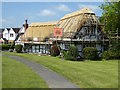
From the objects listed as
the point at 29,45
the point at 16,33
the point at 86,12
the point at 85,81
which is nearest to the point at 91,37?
the point at 86,12

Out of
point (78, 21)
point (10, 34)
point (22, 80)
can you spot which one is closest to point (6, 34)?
point (10, 34)

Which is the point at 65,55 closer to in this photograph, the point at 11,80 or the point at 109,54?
the point at 109,54

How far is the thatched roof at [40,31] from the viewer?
180ft

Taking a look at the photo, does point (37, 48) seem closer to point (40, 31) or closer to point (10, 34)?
point (40, 31)

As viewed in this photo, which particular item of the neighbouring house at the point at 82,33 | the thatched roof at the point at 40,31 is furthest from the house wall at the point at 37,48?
the thatched roof at the point at 40,31

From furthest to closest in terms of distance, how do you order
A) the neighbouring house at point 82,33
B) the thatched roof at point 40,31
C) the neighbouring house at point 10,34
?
the neighbouring house at point 10,34 < the thatched roof at point 40,31 < the neighbouring house at point 82,33

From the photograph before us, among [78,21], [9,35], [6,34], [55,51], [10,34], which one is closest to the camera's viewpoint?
[55,51]

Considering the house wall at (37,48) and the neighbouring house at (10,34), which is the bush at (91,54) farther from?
the neighbouring house at (10,34)

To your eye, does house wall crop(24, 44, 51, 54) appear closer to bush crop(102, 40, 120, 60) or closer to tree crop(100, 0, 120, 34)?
tree crop(100, 0, 120, 34)

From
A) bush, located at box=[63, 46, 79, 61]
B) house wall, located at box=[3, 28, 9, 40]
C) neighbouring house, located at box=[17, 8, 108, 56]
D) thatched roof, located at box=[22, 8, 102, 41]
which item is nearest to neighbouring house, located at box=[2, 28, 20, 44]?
house wall, located at box=[3, 28, 9, 40]

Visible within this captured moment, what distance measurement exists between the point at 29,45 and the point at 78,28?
14.7 meters

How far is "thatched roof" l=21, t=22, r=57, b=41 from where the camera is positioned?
5490cm

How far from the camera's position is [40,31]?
5738cm

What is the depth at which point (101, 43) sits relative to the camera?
4372 cm
